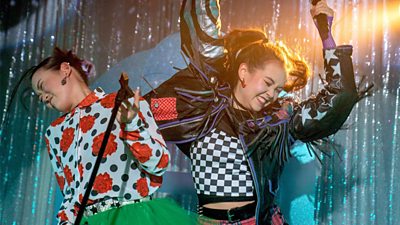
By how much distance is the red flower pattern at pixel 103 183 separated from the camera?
1.77 meters

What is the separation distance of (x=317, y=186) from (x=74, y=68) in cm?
108

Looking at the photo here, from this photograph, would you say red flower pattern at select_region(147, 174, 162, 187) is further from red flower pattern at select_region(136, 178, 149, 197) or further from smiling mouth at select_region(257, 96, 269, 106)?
smiling mouth at select_region(257, 96, 269, 106)

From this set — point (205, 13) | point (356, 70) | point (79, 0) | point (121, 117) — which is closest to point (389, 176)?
point (356, 70)

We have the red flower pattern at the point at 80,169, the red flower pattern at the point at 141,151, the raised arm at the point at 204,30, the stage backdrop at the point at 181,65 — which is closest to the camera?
the red flower pattern at the point at 141,151

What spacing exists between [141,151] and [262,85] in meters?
0.53

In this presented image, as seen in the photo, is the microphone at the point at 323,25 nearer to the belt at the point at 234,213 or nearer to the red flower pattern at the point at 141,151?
the belt at the point at 234,213

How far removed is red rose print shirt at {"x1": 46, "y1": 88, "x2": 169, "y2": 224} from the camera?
5.72ft

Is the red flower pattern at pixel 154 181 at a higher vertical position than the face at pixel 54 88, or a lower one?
lower

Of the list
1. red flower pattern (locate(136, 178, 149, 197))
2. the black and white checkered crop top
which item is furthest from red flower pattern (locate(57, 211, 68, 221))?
the black and white checkered crop top

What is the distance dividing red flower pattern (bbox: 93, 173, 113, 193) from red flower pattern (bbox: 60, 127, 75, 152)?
0.16 metres

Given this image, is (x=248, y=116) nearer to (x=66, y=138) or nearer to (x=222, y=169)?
(x=222, y=169)

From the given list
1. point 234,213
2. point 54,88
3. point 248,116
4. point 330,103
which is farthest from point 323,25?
point 54,88

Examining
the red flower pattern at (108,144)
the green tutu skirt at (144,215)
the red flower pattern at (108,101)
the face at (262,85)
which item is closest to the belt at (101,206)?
the green tutu skirt at (144,215)

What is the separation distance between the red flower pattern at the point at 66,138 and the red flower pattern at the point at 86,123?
0.04 meters
